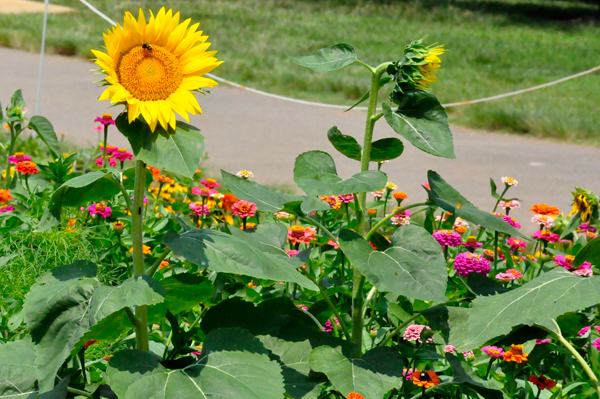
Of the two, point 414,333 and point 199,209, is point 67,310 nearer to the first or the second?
point 414,333

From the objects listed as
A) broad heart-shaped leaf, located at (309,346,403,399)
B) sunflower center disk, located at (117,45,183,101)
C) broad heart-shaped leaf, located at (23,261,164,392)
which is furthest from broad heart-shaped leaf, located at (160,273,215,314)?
sunflower center disk, located at (117,45,183,101)

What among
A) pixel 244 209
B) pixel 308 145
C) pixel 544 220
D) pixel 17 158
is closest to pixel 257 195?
pixel 244 209

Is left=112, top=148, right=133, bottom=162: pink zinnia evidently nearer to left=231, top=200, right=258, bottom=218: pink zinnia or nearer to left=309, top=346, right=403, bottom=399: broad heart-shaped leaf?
left=231, top=200, right=258, bottom=218: pink zinnia

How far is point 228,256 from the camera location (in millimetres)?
1337

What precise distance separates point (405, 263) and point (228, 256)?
1.31 ft

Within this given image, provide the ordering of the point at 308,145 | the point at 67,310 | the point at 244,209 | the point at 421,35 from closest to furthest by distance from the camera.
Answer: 1. the point at 67,310
2. the point at 244,209
3. the point at 308,145
4. the point at 421,35

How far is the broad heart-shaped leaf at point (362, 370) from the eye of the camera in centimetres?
144

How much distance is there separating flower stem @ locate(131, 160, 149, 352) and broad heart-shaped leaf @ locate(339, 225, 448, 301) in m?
0.44

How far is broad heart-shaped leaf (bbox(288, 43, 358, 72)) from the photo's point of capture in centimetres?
159

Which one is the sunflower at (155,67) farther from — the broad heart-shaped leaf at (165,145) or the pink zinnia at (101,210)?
the pink zinnia at (101,210)

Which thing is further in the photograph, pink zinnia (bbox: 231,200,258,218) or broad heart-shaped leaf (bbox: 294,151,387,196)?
pink zinnia (bbox: 231,200,258,218)

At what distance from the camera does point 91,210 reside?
2.50 m

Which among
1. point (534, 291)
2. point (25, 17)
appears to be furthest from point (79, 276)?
point (25, 17)

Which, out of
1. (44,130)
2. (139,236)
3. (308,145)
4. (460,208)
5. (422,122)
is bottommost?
(308,145)
